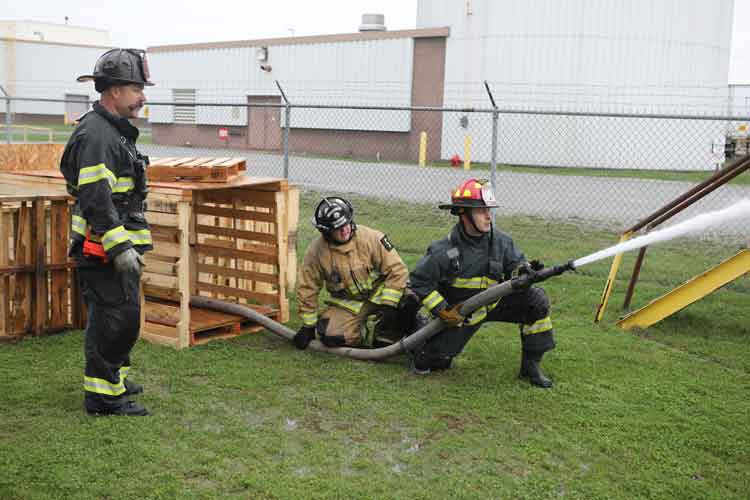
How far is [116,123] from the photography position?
4516 mm

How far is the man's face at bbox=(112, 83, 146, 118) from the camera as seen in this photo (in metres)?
4.59

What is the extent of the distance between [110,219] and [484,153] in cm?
2223

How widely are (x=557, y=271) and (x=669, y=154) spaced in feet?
74.5

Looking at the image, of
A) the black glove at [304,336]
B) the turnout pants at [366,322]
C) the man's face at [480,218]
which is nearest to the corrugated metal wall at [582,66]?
the turnout pants at [366,322]

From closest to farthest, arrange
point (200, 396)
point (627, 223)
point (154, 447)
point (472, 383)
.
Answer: point (154, 447), point (200, 396), point (472, 383), point (627, 223)

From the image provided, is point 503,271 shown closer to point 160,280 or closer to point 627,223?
point 160,280

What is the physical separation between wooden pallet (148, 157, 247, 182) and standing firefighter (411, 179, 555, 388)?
1.88 meters

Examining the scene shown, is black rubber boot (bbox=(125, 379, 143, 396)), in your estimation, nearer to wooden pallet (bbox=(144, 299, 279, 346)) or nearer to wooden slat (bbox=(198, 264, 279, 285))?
wooden pallet (bbox=(144, 299, 279, 346))

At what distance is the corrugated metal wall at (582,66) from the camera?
82.3 ft

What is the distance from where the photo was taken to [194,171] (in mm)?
6340

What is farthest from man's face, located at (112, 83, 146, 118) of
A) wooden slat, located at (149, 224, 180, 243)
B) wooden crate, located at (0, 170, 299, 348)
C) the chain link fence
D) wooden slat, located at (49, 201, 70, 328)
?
the chain link fence

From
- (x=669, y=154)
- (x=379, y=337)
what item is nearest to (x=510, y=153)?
(x=669, y=154)

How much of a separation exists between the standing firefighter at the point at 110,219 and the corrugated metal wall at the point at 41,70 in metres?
49.0

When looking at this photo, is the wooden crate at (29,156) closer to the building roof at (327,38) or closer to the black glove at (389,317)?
the black glove at (389,317)
